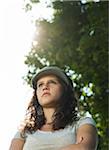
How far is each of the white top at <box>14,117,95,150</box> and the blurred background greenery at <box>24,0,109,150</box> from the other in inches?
446

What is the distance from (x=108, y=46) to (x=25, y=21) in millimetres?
3858

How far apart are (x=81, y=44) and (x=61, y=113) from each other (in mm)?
11272

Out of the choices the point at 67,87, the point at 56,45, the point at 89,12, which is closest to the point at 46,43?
the point at 56,45

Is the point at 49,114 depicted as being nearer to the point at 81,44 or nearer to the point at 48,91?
the point at 48,91

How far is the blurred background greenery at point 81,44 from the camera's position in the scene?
15258 millimetres

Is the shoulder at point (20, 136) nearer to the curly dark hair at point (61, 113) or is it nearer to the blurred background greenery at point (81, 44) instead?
the curly dark hair at point (61, 113)

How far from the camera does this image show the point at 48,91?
12.6 ft

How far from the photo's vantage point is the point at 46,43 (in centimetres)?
1644

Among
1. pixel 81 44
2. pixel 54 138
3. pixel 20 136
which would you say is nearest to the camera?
pixel 54 138

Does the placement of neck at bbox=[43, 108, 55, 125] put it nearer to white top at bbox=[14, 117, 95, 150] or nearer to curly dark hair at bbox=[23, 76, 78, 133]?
curly dark hair at bbox=[23, 76, 78, 133]

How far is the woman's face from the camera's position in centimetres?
384

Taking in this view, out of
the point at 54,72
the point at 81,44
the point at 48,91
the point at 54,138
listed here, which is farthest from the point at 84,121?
the point at 81,44

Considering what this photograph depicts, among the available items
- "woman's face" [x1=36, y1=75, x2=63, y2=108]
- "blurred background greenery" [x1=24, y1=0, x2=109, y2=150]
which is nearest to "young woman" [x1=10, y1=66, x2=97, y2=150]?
"woman's face" [x1=36, y1=75, x2=63, y2=108]

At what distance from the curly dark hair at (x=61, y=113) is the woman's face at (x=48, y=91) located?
50 mm
